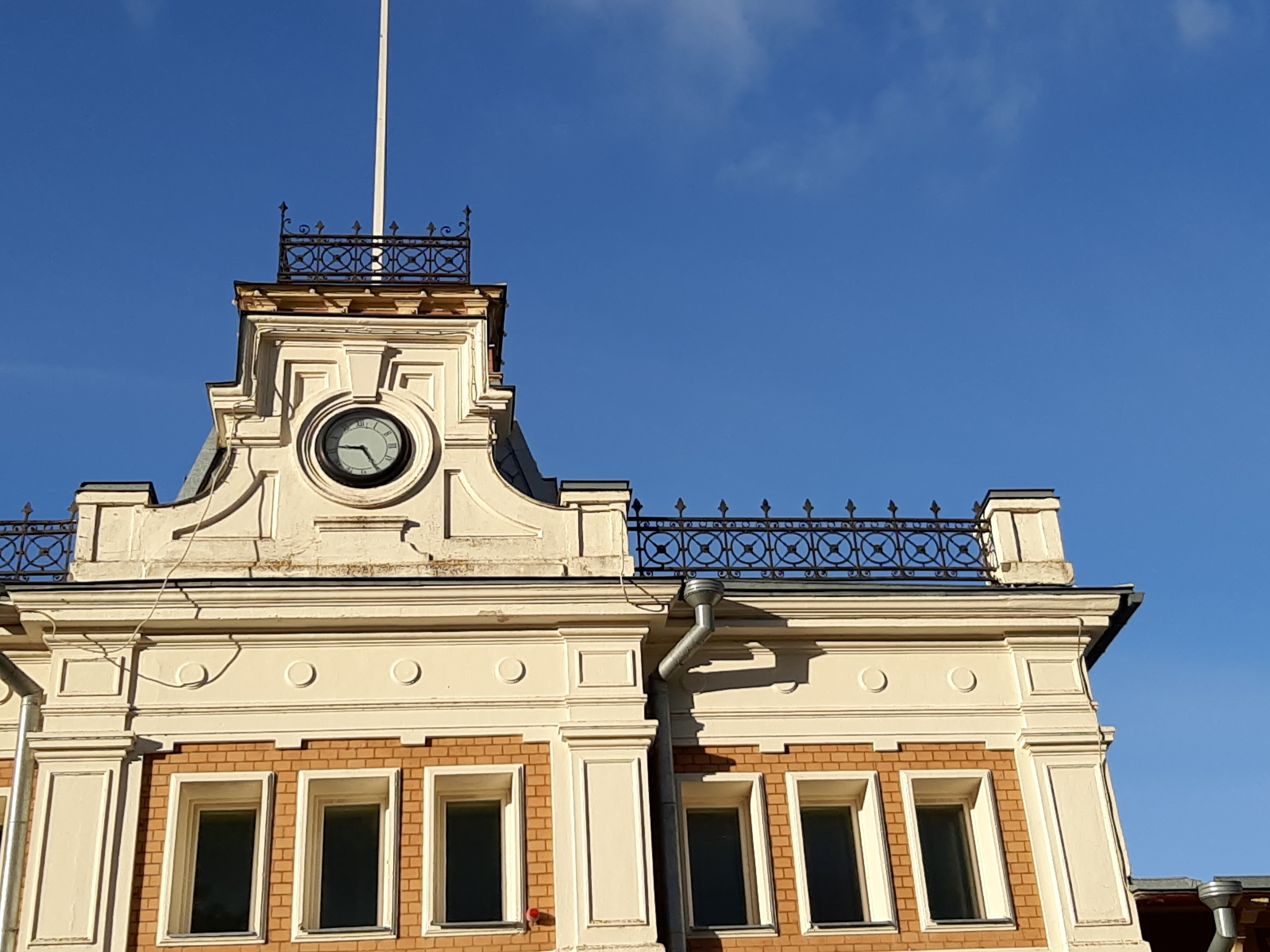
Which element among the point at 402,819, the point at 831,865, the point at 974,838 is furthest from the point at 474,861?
the point at 974,838

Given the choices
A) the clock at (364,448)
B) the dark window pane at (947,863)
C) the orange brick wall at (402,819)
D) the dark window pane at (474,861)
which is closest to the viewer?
the orange brick wall at (402,819)

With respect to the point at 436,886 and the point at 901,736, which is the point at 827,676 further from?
the point at 436,886

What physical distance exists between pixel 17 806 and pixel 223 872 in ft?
6.35

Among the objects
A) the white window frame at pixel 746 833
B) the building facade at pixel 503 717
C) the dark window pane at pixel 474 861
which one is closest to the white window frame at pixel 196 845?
the building facade at pixel 503 717

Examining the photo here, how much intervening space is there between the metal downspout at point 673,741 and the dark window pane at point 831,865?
1.29m

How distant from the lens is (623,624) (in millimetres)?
16141

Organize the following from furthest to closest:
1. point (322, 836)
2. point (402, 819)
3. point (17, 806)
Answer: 1. point (322, 836)
2. point (402, 819)
3. point (17, 806)

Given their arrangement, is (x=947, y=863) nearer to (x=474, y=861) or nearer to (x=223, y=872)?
(x=474, y=861)

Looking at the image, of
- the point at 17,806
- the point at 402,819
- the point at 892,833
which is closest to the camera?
the point at 17,806

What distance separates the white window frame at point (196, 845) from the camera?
1444 cm

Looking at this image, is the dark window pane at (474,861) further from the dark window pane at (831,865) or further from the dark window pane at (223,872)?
the dark window pane at (831,865)

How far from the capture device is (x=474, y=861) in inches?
607

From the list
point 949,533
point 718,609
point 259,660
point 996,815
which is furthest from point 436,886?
point 949,533

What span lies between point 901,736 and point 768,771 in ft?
4.59
